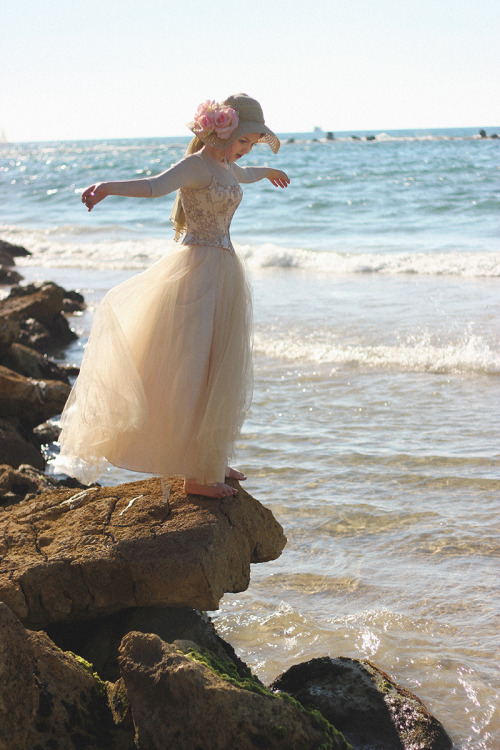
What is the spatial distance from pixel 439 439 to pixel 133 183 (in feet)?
13.8

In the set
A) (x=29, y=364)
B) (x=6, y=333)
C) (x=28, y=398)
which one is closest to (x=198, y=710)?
(x=28, y=398)

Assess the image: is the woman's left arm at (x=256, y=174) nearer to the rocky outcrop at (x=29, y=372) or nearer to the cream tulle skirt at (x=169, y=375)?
the cream tulle skirt at (x=169, y=375)

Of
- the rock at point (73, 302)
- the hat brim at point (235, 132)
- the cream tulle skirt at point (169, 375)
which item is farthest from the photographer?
the rock at point (73, 302)

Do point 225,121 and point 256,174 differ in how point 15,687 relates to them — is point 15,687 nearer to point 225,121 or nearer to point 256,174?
point 225,121

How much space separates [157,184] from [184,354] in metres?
0.80

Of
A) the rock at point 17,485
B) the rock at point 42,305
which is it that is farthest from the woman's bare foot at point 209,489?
the rock at point 42,305

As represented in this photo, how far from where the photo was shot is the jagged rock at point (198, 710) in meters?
2.63

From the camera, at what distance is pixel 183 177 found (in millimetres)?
3863

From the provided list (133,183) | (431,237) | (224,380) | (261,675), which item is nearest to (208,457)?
(224,380)

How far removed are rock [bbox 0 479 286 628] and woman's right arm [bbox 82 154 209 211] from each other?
1.46m

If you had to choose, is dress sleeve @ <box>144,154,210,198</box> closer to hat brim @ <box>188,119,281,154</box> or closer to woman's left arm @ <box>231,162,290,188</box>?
hat brim @ <box>188,119,281,154</box>

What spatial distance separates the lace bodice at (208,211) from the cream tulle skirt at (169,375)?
2.9 inches

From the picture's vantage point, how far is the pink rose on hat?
3.90 m

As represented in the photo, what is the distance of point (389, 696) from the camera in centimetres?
343
